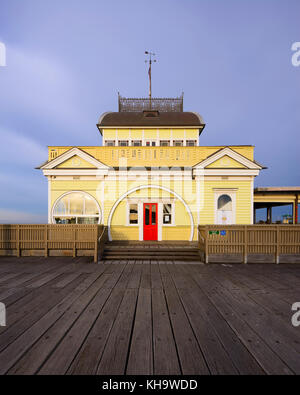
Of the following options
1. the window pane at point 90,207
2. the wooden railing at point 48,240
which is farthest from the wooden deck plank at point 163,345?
the window pane at point 90,207

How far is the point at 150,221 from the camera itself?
9.66m

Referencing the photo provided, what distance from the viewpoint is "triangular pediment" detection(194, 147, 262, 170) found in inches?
371

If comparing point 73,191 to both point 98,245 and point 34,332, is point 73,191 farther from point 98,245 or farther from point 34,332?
point 34,332

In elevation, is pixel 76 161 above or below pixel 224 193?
above

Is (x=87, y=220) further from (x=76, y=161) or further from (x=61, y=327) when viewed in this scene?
(x=61, y=327)

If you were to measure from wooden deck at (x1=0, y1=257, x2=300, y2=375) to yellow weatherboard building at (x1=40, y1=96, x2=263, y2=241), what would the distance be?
421 centimetres

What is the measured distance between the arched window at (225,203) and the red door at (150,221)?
3.51 m

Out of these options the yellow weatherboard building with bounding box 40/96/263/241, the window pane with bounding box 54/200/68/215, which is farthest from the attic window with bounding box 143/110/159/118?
the window pane with bounding box 54/200/68/215

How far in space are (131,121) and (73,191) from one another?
729cm

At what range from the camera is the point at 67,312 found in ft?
10.6

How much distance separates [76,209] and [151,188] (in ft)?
13.8

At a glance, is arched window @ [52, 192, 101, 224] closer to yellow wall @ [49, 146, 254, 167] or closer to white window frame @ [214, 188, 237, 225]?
yellow wall @ [49, 146, 254, 167]

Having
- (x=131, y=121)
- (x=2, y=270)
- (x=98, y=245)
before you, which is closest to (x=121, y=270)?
(x=98, y=245)

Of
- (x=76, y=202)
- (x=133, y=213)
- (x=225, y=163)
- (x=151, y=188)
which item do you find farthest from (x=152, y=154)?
(x=76, y=202)
